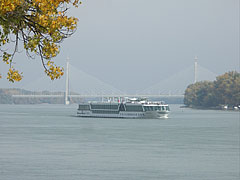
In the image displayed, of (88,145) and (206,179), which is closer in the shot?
(206,179)

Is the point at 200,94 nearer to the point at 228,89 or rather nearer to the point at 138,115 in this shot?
the point at 228,89

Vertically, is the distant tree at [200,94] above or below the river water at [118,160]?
above

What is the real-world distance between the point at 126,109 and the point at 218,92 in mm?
57162

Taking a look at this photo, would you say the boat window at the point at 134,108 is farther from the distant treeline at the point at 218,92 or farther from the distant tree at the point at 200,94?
the distant tree at the point at 200,94

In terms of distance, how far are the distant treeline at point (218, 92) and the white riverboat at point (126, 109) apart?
5195 centimetres

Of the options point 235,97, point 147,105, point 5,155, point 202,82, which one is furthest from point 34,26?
point 202,82

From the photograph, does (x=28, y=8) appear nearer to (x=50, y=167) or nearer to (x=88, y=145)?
(x=50, y=167)

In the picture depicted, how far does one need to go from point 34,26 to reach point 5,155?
18.3 m

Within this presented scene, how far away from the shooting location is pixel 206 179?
22.9m

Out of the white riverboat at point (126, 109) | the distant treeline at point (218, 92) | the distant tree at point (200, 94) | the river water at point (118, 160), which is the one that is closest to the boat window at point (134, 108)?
the white riverboat at point (126, 109)

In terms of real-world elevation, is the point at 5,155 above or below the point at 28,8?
below

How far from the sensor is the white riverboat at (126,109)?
8189 centimetres

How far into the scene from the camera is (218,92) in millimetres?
138000

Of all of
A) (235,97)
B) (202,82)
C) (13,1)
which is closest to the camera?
(13,1)
